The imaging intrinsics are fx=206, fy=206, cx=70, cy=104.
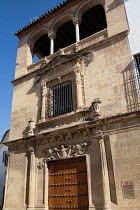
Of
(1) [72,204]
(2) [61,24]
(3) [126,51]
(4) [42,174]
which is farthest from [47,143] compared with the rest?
(2) [61,24]

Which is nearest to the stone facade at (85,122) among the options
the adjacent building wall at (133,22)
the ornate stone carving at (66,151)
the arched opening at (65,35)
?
the ornate stone carving at (66,151)

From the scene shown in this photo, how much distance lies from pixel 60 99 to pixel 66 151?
2149 millimetres

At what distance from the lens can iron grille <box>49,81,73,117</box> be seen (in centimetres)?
801

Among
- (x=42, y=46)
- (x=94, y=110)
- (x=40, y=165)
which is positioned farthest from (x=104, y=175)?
(x=42, y=46)

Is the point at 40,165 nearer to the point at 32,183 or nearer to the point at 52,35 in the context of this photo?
the point at 32,183

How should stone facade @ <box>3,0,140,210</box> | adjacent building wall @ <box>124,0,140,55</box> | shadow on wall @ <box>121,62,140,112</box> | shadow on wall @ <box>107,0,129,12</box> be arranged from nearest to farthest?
stone facade @ <box>3,0,140,210</box>
shadow on wall @ <box>121,62,140,112</box>
adjacent building wall @ <box>124,0,140,55</box>
shadow on wall @ <box>107,0,129,12</box>

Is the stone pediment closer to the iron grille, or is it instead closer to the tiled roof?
the iron grille

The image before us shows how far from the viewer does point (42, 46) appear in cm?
1246

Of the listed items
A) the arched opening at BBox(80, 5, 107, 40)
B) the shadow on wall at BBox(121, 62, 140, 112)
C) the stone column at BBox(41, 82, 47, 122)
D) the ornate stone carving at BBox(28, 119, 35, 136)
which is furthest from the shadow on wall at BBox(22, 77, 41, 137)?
the arched opening at BBox(80, 5, 107, 40)

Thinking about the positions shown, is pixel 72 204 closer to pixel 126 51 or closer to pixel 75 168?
pixel 75 168

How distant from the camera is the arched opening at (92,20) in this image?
10.3m

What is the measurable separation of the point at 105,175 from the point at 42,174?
2562 millimetres

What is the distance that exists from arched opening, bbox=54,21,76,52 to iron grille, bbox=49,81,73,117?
13.9ft

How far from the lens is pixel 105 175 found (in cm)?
604
